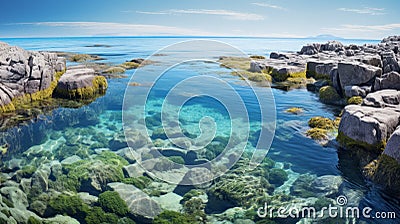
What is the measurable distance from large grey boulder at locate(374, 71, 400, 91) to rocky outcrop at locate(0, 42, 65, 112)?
2611 centimetres

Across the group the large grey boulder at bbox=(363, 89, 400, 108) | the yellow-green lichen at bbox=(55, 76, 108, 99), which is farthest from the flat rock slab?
the large grey boulder at bbox=(363, 89, 400, 108)

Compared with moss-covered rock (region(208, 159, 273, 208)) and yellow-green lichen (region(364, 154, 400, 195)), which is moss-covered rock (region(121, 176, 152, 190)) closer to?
moss-covered rock (region(208, 159, 273, 208))

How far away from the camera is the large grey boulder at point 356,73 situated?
2209 cm

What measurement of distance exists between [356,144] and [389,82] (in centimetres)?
892

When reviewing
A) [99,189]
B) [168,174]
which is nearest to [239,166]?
[168,174]

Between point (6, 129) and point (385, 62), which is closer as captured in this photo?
point (6, 129)

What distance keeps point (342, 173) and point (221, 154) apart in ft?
19.1

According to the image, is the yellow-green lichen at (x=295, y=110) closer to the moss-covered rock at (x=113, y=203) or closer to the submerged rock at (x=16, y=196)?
the moss-covered rock at (x=113, y=203)

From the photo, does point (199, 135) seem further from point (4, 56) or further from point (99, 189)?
point (4, 56)

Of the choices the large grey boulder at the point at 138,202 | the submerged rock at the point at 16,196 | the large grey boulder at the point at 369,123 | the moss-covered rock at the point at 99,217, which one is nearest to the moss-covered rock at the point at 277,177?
the large grey boulder at the point at 369,123

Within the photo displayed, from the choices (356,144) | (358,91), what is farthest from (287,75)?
(356,144)

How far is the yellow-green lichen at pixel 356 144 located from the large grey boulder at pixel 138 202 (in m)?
9.42

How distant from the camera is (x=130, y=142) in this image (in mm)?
16250

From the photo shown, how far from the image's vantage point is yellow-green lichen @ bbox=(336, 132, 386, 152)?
12031 millimetres
